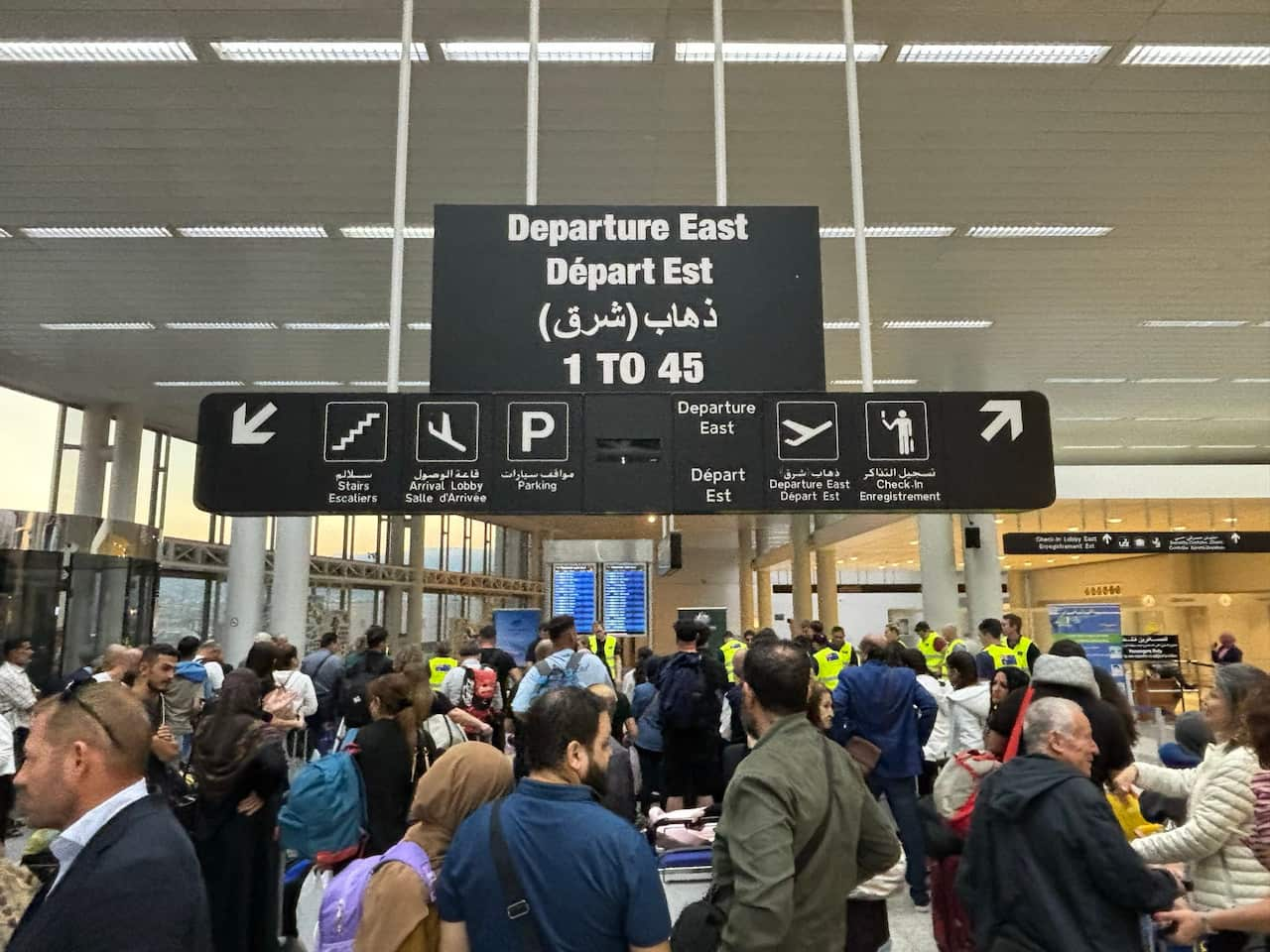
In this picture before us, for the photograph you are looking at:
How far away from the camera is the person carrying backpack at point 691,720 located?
21.1 ft

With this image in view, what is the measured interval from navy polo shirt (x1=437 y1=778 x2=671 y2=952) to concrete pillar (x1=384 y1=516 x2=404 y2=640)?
24011mm

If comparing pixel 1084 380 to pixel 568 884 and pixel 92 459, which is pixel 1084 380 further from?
pixel 92 459

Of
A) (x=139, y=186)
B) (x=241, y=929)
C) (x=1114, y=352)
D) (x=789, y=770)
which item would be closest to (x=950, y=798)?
(x=789, y=770)

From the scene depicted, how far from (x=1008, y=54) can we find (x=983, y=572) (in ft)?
43.0

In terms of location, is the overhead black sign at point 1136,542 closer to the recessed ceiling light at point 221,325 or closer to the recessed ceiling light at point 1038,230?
the recessed ceiling light at point 1038,230

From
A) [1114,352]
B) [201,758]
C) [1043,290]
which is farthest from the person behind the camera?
[1114,352]

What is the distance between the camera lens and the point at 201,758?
3654mm

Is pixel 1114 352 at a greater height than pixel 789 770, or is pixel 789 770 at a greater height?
pixel 1114 352

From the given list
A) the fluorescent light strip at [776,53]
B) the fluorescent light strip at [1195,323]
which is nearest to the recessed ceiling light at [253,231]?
the fluorescent light strip at [776,53]

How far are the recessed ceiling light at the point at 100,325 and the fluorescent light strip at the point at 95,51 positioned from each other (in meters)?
6.17

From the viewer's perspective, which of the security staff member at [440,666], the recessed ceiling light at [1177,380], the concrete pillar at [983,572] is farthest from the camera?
the concrete pillar at [983,572]

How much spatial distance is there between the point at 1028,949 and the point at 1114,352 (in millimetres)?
12851

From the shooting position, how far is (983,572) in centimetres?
1758

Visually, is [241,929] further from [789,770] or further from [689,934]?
[789,770]
